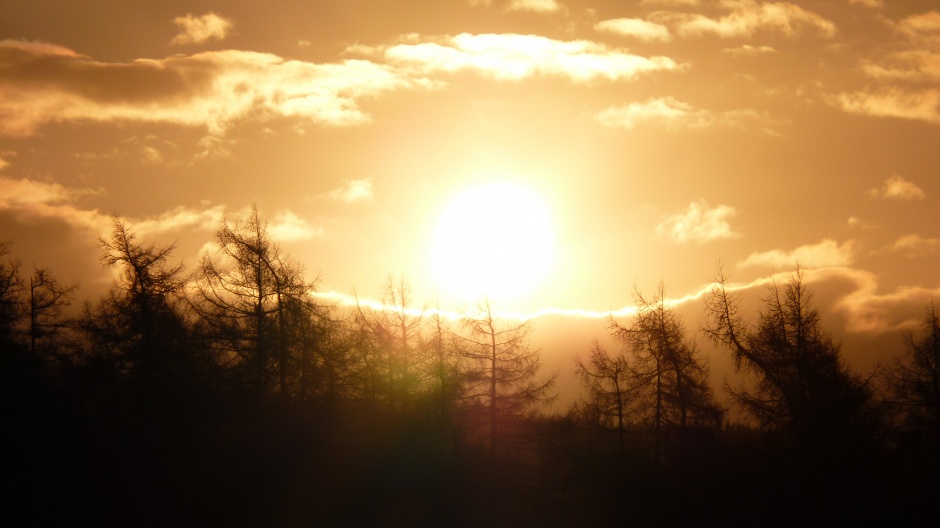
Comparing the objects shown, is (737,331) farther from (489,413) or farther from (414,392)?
(414,392)

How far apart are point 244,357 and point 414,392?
9079 mm

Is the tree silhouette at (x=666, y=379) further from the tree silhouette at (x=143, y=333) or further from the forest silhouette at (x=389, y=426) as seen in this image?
the tree silhouette at (x=143, y=333)

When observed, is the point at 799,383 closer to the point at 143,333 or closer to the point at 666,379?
the point at 666,379

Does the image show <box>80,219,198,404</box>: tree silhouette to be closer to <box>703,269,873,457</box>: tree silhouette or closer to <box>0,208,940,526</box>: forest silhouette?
<box>0,208,940,526</box>: forest silhouette

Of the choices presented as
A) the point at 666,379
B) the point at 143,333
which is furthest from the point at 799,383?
the point at 143,333

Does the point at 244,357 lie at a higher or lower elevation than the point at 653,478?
higher

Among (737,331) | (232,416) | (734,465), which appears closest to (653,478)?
(734,465)

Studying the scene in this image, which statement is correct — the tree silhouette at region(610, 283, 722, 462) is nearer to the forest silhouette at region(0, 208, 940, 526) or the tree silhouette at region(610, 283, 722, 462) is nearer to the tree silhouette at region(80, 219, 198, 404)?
the forest silhouette at region(0, 208, 940, 526)

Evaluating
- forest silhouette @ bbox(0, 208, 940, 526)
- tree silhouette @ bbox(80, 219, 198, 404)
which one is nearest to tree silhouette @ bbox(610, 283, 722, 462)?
forest silhouette @ bbox(0, 208, 940, 526)

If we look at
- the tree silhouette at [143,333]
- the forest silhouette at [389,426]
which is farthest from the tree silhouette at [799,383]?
the tree silhouette at [143,333]

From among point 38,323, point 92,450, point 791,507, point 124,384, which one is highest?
point 38,323

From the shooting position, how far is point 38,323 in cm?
4150

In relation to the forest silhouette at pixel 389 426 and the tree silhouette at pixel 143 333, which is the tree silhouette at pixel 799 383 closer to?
the forest silhouette at pixel 389 426

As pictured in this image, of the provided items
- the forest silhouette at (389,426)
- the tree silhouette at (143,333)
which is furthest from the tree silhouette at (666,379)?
the tree silhouette at (143,333)
